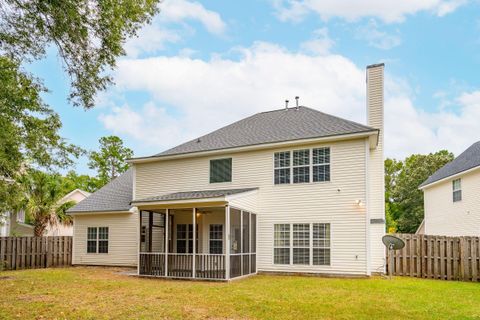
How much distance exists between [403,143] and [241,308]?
146ft

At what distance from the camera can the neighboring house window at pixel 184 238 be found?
16859mm

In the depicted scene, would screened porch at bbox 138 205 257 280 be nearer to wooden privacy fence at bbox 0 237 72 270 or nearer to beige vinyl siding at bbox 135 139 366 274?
beige vinyl siding at bbox 135 139 366 274

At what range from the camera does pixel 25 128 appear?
31.4 ft

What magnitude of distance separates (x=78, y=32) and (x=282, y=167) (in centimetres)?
969

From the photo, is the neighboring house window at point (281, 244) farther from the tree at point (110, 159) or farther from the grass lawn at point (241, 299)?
the tree at point (110, 159)

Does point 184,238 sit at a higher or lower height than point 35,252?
higher

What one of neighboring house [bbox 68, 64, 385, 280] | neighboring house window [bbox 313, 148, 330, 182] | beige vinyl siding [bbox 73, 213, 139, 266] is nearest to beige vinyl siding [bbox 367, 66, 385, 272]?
neighboring house [bbox 68, 64, 385, 280]

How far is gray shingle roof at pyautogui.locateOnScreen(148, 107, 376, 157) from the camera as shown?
1534 centimetres

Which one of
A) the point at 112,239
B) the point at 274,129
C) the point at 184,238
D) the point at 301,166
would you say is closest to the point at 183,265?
the point at 184,238

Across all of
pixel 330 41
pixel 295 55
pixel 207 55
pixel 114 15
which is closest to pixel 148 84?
pixel 207 55

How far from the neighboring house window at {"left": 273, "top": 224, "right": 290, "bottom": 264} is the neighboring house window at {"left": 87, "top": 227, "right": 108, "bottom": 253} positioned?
8.72 meters

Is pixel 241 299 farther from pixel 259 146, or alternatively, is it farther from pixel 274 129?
pixel 274 129

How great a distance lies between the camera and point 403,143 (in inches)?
1890

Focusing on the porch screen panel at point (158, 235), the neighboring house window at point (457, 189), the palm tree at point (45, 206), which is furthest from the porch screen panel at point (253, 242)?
the neighboring house window at point (457, 189)
